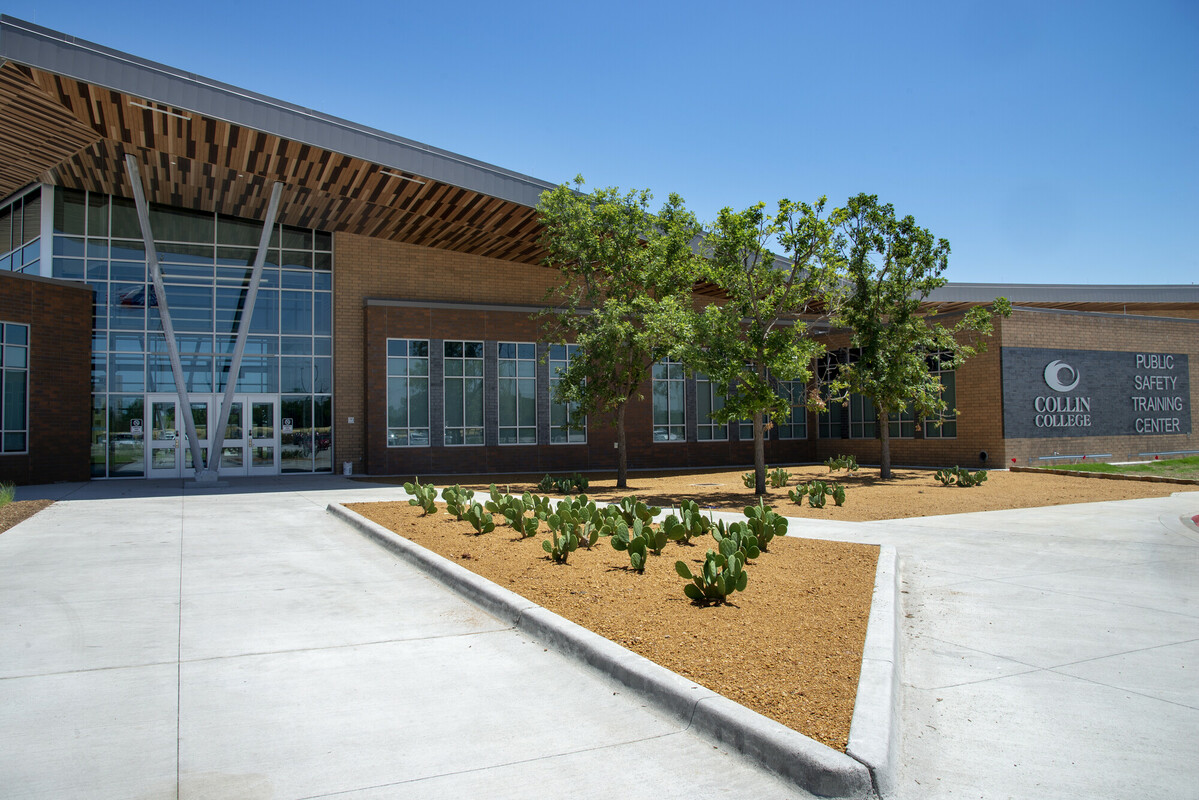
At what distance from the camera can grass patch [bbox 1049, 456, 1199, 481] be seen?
21.9m

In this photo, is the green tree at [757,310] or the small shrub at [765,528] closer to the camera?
the small shrub at [765,528]

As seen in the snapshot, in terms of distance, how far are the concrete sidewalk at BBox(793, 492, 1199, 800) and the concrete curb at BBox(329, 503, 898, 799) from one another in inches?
9.1

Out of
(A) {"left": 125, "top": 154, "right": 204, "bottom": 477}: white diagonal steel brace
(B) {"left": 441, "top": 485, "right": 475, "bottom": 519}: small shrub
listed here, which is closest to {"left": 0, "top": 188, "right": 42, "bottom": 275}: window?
(A) {"left": 125, "top": 154, "right": 204, "bottom": 477}: white diagonal steel brace

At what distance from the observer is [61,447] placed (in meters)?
Result: 22.3

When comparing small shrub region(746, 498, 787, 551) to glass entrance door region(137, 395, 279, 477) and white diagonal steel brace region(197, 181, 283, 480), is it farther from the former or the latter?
glass entrance door region(137, 395, 279, 477)

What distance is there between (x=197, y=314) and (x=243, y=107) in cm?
919

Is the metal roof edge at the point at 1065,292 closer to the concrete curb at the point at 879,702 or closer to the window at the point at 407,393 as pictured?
the window at the point at 407,393

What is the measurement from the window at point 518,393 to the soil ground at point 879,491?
8.87 ft

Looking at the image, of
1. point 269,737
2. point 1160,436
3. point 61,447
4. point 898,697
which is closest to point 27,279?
point 61,447

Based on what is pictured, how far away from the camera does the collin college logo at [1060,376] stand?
→ 84.9 feet

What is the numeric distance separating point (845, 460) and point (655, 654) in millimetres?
21787

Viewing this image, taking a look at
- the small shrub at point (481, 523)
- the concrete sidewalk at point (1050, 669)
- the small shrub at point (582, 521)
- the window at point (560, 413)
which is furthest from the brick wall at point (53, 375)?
the concrete sidewalk at point (1050, 669)

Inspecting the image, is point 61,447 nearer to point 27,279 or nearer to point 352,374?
point 27,279

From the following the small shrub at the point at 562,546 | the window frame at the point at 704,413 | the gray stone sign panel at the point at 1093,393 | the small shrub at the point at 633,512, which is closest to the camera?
the small shrub at the point at 562,546
